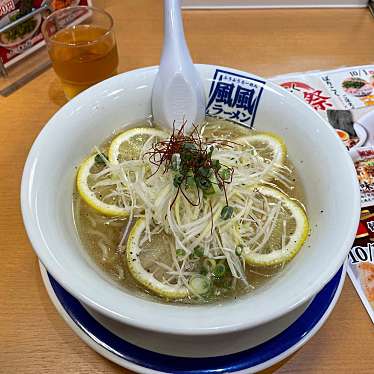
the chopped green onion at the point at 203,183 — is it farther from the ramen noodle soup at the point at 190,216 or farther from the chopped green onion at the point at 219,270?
the chopped green onion at the point at 219,270

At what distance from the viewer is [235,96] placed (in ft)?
3.78

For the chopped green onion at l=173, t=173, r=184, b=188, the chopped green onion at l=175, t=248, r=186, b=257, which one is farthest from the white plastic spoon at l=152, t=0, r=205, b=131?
the chopped green onion at l=175, t=248, r=186, b=257

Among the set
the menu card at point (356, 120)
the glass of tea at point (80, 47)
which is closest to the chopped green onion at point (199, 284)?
the menu card at point (356, 120)

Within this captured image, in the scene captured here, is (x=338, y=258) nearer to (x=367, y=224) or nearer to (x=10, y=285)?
(x=367, y=224)

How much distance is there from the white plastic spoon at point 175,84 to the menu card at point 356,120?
0.46 metres

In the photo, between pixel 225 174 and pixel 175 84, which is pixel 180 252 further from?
pixel 175 84

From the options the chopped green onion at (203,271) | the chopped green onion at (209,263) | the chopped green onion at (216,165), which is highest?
the chopped green onion at (216,165)

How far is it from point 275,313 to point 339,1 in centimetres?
154

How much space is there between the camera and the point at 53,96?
1434mm

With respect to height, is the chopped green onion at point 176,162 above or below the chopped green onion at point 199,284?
above

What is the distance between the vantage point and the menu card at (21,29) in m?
1.35

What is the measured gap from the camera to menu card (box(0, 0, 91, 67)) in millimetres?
1353

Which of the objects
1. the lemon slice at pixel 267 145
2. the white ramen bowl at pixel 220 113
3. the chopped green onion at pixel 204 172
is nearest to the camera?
the white ramen bowl at pixel 220 113

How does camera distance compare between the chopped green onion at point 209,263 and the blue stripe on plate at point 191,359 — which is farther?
the chopped green onion at point 209,263
